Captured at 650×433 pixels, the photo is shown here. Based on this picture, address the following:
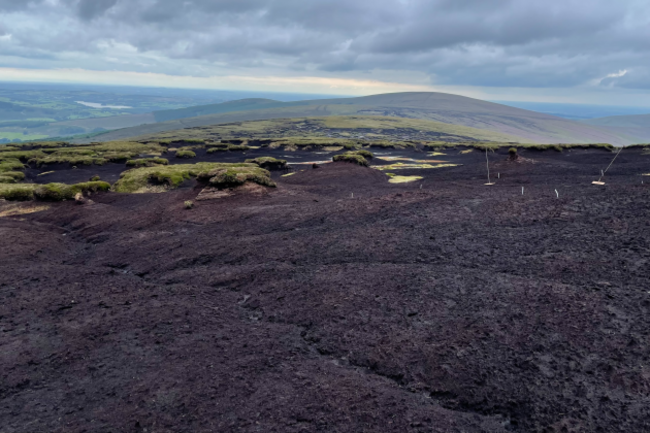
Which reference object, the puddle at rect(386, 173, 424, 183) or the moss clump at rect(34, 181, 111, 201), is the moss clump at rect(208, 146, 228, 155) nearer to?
the puddle at rect(386, 173, 424, 183)

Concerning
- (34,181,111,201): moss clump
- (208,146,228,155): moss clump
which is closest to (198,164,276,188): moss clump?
(34,181,111,201): moss clump

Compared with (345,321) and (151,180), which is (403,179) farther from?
(345,321)

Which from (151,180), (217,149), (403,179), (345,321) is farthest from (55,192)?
(217,149)

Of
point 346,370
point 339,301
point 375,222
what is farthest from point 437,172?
point 346,370

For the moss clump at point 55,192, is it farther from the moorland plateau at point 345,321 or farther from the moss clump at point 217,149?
the moss clump at point 217,149

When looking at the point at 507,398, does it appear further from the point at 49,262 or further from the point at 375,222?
the point at 49,262

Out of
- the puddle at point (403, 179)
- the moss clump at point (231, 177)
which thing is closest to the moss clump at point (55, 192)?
the moss clump at point (231, 177)
